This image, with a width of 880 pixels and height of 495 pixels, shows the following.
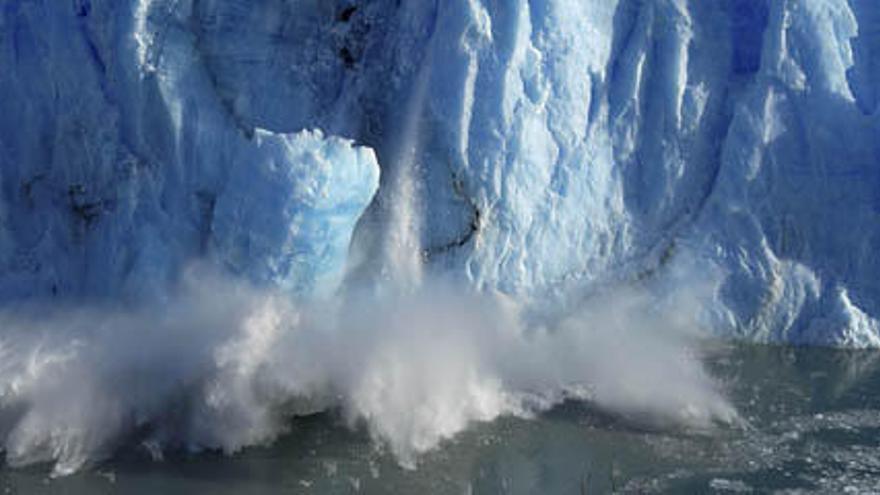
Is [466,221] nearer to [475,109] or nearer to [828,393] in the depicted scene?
[475,109]

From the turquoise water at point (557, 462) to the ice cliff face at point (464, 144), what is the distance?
1.04 meters

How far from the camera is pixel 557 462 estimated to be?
5887 millimetres

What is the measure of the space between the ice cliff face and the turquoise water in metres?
1.04

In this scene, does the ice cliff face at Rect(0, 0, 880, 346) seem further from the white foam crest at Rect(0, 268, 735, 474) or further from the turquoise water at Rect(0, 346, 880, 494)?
the turquoise water at Rect(0, 346, 880, 494)

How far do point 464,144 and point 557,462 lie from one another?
7.31 feet

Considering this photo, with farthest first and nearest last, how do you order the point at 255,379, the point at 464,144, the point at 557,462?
the point at 464,144, the point at 255,379, the point at 557,462

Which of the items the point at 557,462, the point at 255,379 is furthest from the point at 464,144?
the point at 557,462

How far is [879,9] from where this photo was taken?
852cm

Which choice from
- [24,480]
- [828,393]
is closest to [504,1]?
[828,393]

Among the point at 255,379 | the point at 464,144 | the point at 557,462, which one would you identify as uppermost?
the point at 464,144

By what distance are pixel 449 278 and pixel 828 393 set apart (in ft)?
8.50

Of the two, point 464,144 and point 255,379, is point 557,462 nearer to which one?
point 255,379

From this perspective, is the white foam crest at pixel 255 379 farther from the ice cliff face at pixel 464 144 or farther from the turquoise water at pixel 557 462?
the ice cliff face at pixel 464 144

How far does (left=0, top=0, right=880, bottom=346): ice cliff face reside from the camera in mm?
6379
